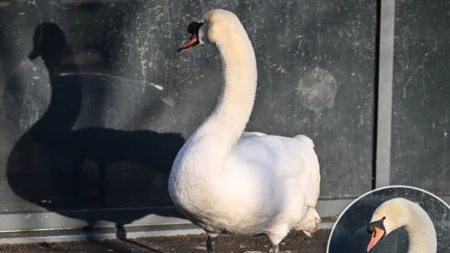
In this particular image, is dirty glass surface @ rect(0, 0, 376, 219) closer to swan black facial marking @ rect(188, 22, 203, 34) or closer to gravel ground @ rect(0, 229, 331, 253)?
gravel ground @ rect(0, 229, 331, 253)

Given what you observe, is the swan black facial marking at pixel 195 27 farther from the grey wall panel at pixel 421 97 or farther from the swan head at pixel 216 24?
the grey wall panel at pixel 421 97

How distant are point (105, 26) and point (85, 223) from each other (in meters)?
1.47

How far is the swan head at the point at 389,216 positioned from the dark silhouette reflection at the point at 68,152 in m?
3.27

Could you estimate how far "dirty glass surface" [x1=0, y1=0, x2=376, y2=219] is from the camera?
25.8 ft

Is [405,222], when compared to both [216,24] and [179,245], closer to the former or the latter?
[216,24]

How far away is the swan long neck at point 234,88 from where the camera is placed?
6.24 m

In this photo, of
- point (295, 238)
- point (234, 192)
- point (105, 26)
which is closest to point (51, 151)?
point (105, 26)

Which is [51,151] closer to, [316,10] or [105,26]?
[105,26]

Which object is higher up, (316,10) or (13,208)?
(316,10)

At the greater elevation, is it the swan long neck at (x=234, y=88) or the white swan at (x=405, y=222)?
the swan long neck at (x=234, y=88)

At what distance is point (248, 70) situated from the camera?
20.7 ft

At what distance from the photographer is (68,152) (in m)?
8.00

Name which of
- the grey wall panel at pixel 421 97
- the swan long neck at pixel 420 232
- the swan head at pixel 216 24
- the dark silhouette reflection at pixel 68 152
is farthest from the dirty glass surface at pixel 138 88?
the swan long neck at pixel 420 232

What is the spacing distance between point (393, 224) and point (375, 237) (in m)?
0.15
